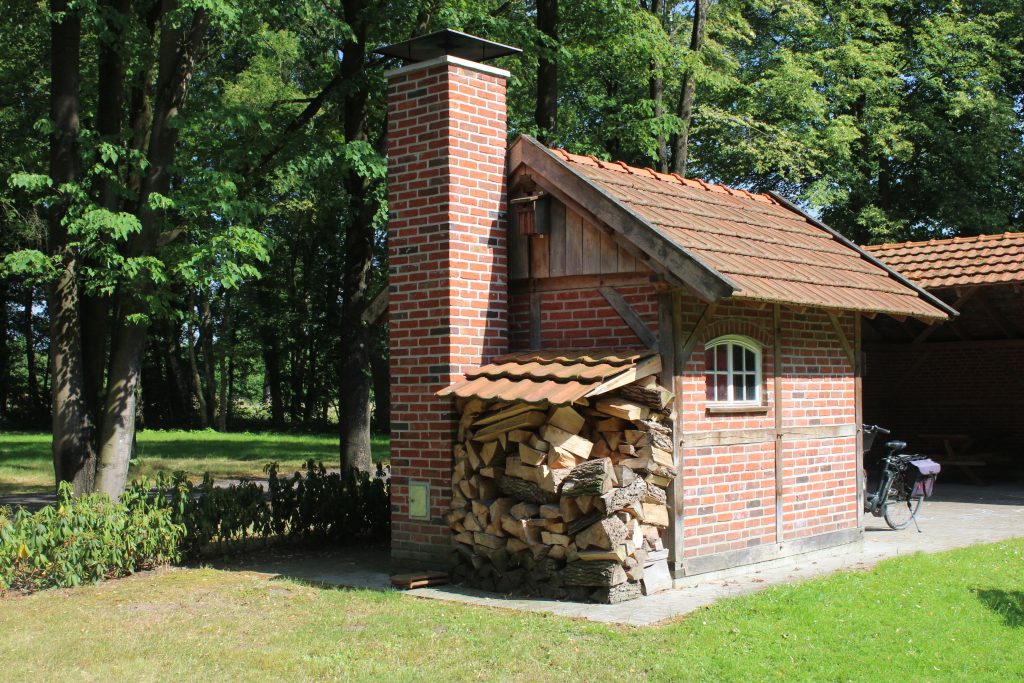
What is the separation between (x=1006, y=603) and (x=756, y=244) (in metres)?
4.23

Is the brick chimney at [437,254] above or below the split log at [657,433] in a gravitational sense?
above

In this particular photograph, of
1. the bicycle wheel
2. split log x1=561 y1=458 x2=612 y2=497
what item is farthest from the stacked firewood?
the bicycle wheel

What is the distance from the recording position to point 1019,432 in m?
19.7

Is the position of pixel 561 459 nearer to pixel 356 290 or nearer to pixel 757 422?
pixel 757 422

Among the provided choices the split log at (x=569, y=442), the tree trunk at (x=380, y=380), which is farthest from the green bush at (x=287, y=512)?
the tree trunk at (x=380, y=380)

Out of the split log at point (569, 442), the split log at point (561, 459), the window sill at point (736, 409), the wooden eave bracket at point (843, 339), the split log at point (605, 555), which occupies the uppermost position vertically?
the wooden eave bracket at point (843, 339)

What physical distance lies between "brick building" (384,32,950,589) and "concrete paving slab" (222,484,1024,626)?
232mm

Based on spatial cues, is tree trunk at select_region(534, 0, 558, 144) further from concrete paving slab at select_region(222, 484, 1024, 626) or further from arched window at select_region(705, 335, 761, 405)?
concrete paving slab at select_region(222, 484, 1024, 626)

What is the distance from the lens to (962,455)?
1888 cm

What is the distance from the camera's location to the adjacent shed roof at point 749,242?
9430 millimetres

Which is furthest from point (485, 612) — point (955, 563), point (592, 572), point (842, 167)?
point (842, 167)

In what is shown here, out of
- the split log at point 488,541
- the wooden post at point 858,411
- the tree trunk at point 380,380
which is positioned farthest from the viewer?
the tree trunk at point 380,380

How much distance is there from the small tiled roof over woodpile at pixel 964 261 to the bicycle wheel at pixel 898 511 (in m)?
4.60

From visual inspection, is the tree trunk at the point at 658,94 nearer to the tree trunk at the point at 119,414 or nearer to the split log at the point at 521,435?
the tree trunk at the point at 119,414
